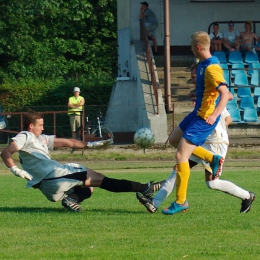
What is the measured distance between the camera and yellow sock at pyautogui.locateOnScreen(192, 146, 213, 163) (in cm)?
934

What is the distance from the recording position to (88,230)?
830 centimetres

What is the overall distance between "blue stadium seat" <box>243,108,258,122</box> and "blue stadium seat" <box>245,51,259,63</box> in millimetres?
3012

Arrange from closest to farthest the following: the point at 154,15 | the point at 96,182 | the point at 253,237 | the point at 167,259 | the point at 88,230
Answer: the point at 167,259
the point at 253,237
the point at 88,230
the point at 96,182
the point at 154,15

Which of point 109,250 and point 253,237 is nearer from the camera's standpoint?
point 109,250

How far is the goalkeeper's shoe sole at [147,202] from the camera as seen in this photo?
954 centimetres

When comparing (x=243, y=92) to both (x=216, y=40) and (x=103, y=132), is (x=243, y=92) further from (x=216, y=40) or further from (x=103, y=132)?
(x=103, y=132)

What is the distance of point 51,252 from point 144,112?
20941 mm

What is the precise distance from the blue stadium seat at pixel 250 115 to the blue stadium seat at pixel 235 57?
2884 millimetres

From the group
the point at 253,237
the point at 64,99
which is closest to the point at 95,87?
the point at 64,99

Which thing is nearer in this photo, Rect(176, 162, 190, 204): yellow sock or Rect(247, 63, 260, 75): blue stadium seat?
Rect(176, 162, 190, 204): yellow sock

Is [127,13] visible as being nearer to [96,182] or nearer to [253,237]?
[96,182]

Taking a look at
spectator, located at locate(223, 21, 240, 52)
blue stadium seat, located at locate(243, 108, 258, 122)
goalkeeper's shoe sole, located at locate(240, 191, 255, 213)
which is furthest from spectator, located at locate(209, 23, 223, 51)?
goalkeeper's shoe sole, located at locate(240, 191, 255, 213)

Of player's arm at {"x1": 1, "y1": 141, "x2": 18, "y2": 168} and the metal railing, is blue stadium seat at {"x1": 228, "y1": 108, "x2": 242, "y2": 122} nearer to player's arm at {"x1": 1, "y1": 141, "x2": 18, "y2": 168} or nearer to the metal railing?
the metal railing

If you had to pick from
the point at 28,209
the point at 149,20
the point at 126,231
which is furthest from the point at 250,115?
the point at 126,231
